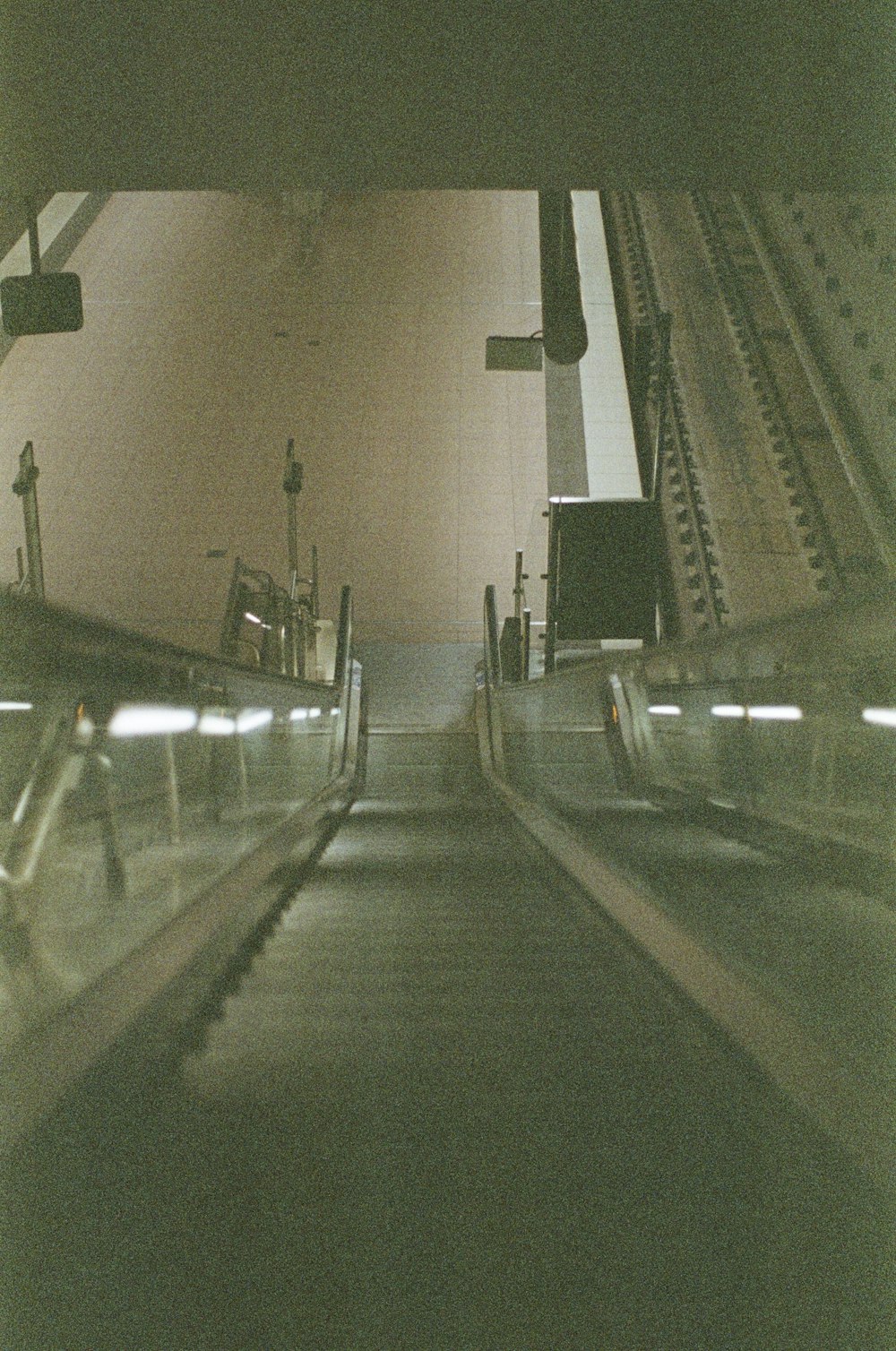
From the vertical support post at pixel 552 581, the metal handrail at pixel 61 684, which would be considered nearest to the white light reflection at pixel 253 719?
the metal handrail at pixel 61 684

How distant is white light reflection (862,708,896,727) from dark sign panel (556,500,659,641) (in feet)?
25.1

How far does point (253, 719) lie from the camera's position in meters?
A: 4.82

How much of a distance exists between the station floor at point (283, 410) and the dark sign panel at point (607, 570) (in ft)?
13.1

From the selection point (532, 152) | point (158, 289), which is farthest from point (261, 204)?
point (532, 152)

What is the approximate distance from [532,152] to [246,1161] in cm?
403

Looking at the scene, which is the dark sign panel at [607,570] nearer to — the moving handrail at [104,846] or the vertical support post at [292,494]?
the vertical support post at [292,494]

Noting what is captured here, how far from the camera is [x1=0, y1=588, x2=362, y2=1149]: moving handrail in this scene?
1.97 meters

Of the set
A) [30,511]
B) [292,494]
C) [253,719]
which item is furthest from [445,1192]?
[292,494]

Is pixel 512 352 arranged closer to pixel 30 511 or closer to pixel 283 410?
pixel 30 511

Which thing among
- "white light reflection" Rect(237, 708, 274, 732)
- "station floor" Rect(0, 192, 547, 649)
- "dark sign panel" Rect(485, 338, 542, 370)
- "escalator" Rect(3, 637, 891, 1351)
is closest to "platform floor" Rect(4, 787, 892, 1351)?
"escalator" Rect(3, 637, 891, 1351)

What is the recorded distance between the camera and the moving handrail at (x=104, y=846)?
1.97m

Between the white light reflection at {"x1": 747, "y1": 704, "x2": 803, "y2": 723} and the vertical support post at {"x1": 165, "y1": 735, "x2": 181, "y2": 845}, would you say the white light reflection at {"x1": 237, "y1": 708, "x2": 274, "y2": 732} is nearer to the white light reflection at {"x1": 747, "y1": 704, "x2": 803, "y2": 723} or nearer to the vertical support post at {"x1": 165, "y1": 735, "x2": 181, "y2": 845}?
the vertical support post at {"x1": 165, "y1": 735, "x2": 181, "y2": 845}

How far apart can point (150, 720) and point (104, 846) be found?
431 mm

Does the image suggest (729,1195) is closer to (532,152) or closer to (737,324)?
(532,152)
